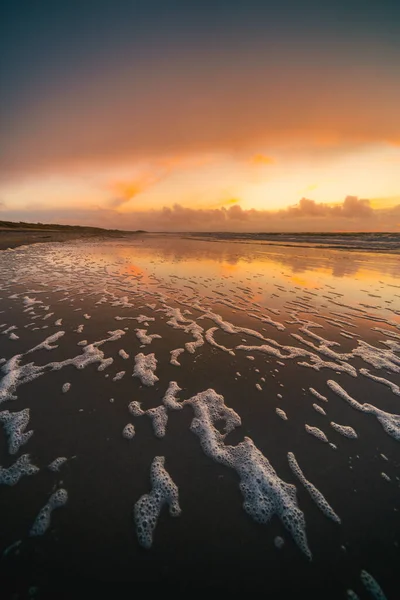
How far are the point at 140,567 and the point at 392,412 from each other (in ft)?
12.5

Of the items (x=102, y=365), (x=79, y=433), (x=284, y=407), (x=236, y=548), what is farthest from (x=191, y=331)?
(x=236, y=548)

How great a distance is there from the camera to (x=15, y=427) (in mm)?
3111

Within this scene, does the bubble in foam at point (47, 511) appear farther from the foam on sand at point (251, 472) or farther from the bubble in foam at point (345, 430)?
the bubble in foam at point (345, 430)

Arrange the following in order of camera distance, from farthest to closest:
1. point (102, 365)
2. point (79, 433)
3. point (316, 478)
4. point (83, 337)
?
point (83, 337)
point (102, 365)
point (79, 433)
point (316, 478)

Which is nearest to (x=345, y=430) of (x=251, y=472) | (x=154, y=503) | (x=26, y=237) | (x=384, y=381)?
(x=251, y=472)

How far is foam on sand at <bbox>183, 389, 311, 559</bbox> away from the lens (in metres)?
2.31

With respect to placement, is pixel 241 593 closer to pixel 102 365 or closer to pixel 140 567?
pixel 140 567

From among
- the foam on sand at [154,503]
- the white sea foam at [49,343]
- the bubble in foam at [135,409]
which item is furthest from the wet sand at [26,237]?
the foam on sand at [154,503]

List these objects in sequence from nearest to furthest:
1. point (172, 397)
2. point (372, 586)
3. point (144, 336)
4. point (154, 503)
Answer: point (372, 586) → point (154, 503) → point (172, 397) → point (144, 336)

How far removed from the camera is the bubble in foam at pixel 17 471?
8.11 feet

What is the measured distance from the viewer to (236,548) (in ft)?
6.72

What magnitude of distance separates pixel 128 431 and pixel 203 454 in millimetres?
1025

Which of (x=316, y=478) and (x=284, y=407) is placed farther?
(x=284, y=407)

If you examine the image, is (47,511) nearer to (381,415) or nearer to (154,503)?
(154,503)
